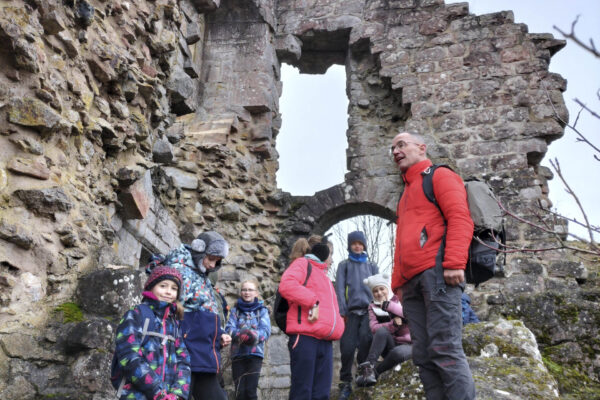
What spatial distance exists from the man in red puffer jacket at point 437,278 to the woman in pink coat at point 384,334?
1.38 m

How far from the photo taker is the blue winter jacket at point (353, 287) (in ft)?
17.5

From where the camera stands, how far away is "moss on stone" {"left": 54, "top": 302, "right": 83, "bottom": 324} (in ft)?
10.0

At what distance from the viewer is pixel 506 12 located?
8.57 meters

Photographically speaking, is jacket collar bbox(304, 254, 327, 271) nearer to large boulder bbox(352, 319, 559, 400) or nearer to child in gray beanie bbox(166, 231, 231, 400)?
child in gray beanie bbox(166, 231, 231, 400)

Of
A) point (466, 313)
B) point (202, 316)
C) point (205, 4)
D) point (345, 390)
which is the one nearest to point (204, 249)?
point (202, 316)

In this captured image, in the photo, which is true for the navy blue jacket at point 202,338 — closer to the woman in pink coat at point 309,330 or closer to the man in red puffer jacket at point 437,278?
the woman in pink coat at point 309,330

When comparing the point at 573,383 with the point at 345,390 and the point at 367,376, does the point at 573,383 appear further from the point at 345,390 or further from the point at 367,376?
the point at 345,390

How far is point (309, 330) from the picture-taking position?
3.99m

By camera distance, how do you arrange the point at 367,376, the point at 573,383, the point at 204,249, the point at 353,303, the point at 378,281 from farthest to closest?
the point at 353,303 < the point at 378,281 < the point at 367,376 < the point at 573,383 < the point at 204,249

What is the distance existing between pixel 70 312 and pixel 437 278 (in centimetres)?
200

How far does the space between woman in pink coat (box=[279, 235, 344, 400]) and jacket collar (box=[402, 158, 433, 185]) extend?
49.9 inches

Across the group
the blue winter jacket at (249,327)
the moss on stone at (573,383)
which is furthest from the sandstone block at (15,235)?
the moss on stone at (573,383)

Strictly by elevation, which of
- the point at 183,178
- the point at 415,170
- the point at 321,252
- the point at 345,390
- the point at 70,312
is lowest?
the point at 345,390

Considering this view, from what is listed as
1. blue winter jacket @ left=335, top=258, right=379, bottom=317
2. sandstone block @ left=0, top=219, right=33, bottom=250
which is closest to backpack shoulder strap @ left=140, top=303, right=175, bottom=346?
sandstone block @ left=0, top=219, right=33, bottom=250
